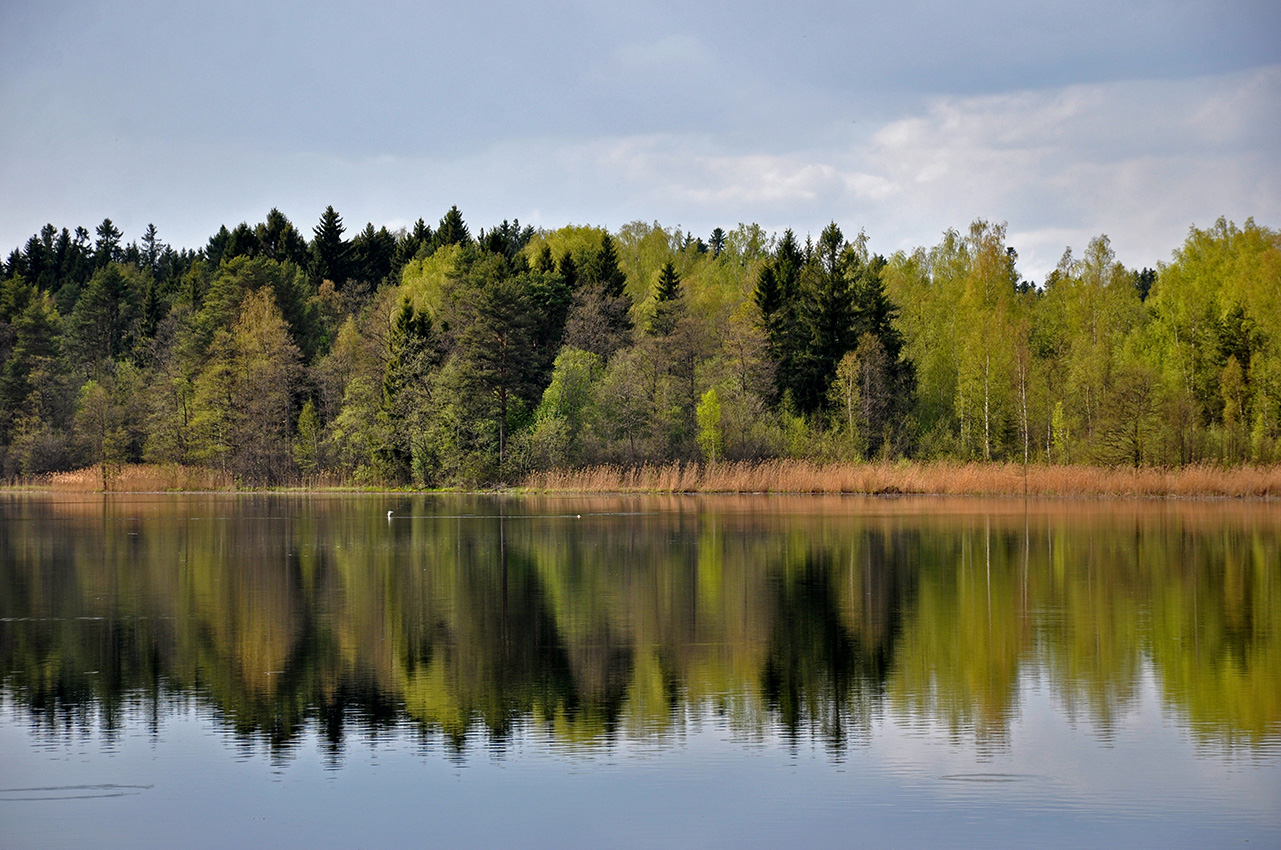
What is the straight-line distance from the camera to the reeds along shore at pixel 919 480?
52.0 m

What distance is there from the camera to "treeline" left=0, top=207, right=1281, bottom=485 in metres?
69.2

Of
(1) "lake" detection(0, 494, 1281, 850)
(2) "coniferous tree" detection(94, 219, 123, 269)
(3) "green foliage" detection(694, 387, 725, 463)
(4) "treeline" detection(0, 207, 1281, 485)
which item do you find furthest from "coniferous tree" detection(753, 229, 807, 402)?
(2) "coniferous tree" detection(94, 219, 123, 269)

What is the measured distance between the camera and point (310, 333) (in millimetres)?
94000

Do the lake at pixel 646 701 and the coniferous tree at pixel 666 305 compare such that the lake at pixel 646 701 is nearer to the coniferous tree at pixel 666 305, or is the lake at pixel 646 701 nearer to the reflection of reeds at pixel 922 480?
the reflection of reeds at pixel 922 480

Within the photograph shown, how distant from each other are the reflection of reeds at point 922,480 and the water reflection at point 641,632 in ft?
65.4

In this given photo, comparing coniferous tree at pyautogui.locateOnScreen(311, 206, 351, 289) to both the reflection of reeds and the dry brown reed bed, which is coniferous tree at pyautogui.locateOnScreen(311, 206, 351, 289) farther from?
the reflection of reeds

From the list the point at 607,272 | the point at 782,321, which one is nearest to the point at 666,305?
the point at 782,321

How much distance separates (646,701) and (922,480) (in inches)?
1870

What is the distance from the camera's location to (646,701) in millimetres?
12617

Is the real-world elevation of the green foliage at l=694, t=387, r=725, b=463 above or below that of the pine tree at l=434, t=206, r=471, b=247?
below

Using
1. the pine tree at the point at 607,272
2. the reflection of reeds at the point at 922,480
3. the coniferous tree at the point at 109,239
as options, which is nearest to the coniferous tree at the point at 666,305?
the pine tree at the point at 607,272

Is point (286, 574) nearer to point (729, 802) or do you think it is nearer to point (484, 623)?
point (484, 623)

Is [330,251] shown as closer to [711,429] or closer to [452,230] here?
[452,230]

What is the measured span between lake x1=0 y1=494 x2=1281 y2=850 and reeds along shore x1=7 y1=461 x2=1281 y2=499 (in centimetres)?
2665
